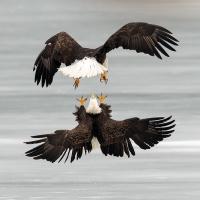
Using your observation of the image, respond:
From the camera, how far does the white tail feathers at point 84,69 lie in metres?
9.89

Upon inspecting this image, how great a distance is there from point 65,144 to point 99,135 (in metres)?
0.26

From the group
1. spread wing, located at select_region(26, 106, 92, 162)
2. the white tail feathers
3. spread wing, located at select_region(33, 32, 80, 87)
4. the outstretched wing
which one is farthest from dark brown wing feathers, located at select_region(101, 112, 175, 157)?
spread wing, located at select_region(33, 32, 80, 87)

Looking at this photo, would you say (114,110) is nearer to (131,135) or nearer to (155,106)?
(155,106)

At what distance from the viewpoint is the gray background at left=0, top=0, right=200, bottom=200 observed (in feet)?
30.2

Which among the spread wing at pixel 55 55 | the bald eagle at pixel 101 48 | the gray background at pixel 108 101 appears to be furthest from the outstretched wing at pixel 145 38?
the gray background at pixel 108 101

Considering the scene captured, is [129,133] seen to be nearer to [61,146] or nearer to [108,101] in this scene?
[61,146]

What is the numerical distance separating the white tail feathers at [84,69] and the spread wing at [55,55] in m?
0.21

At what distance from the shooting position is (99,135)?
9.20m

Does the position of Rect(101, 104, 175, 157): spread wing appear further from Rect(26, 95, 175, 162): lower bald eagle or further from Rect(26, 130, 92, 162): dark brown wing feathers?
Rect(26, 130, 92, 162): dark brown wing feathers

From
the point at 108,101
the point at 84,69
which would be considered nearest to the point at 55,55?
the point at 84,69

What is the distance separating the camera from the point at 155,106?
11.6 m

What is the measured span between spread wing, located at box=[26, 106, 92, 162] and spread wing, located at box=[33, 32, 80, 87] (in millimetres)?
1131

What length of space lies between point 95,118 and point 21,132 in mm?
1806

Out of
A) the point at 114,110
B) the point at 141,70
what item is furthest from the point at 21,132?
the point at 141,70
